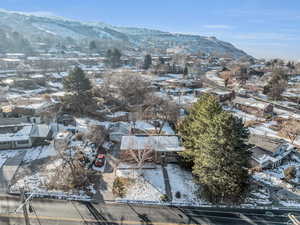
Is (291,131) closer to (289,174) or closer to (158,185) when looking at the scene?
(289,174)

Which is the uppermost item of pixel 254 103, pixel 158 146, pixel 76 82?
pixel 76 82

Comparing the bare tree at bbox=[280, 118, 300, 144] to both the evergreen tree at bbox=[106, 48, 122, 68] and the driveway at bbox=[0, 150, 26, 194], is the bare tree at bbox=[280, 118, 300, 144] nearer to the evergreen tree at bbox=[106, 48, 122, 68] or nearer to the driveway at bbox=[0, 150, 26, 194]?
the driveway at bbox=[0, 150, 26, 194]

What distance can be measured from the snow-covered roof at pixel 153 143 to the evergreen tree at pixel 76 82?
17.4m

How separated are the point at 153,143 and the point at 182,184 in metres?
5.89

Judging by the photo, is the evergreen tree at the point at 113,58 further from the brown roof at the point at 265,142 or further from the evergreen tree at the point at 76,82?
the brown roof at the point at 265,142

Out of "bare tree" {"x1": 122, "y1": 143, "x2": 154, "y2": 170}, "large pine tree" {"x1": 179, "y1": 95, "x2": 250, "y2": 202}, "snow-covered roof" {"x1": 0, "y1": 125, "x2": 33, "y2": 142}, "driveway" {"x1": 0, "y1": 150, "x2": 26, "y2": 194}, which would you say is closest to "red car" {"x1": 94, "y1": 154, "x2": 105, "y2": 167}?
"bare tree" {"x1": 122, "y1": 143, "x2": 154, "y2": 170}

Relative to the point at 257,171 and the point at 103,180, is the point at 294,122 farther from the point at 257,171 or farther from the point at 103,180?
the point at 103,180

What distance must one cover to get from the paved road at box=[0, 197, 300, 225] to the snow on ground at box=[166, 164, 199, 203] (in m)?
1.12

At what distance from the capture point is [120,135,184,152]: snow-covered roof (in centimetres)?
2252

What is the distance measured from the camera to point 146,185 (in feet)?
62.3

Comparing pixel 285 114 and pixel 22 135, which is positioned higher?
pixel 285 114

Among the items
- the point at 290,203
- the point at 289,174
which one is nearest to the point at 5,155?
the point at 290,203

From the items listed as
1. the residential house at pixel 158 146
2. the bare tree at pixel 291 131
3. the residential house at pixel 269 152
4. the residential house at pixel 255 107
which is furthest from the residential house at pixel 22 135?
the residential house at pixel 255 107

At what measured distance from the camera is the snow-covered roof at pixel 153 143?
22.5 m
